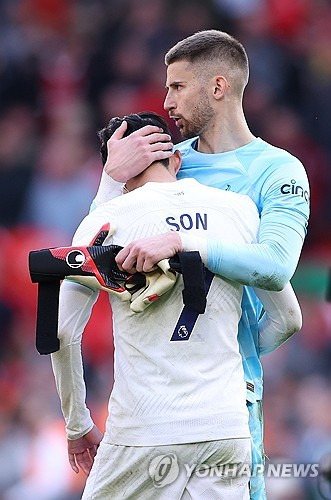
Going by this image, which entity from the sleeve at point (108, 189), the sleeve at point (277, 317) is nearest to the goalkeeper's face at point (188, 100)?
the sleeve at point (108, 189)

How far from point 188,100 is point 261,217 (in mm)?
507

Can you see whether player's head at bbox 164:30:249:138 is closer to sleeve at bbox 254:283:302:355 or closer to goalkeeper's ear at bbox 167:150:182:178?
goalkeeper's ear at bbox 167:150:182:178

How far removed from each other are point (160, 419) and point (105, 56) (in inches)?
218

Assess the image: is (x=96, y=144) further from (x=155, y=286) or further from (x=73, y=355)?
(x=155, y=286)

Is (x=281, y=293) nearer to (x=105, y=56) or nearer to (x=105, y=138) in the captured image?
(x=105, y=138)

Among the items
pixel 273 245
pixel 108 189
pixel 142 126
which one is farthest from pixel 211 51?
pixel 273 245

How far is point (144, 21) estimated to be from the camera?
8008 millimetres

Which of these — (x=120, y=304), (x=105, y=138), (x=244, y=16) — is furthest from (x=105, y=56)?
(x=120, y=304)

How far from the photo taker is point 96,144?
737cm

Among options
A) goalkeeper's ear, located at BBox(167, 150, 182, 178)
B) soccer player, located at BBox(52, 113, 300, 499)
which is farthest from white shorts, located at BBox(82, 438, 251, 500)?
goalkeeper's ear, located at BBox(167, 150, 182, 178)

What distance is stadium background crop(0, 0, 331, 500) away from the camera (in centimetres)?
600

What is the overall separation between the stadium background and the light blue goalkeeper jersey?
233cm

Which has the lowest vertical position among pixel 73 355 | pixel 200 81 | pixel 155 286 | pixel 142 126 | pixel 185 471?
pixel 185 471

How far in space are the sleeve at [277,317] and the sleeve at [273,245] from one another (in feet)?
0.49
